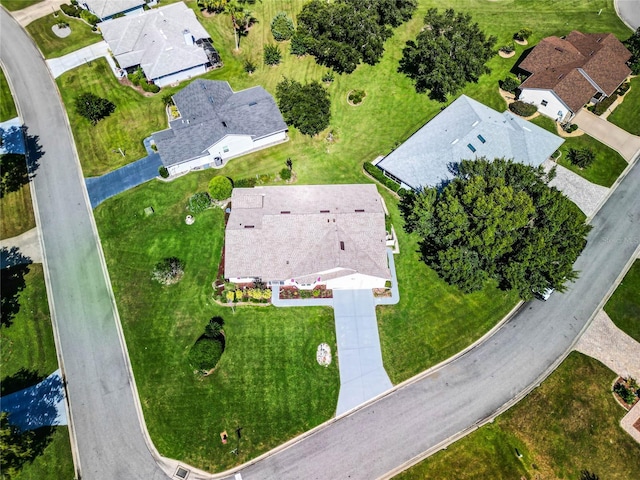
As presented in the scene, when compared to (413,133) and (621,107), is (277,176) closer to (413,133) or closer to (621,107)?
(413,133)

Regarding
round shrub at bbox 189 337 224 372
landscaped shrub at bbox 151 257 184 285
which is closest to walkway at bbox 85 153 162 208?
landscaped shrub at bbox 151 257 184 285

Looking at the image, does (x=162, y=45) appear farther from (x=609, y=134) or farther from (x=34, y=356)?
(x=609, y=134)

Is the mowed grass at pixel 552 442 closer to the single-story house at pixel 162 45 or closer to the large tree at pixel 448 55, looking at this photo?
the large tree at pixel 448 55

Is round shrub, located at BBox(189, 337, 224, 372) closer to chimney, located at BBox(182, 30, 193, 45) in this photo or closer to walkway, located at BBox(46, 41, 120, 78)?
chimney, located at BBox(182, 30, 193, 45)

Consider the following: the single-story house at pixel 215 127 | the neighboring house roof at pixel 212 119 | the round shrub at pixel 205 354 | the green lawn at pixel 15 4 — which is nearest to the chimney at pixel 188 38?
the neighboring house roof at pixel 212 119

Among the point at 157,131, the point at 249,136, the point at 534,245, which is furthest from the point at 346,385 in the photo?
the point at 157,131
